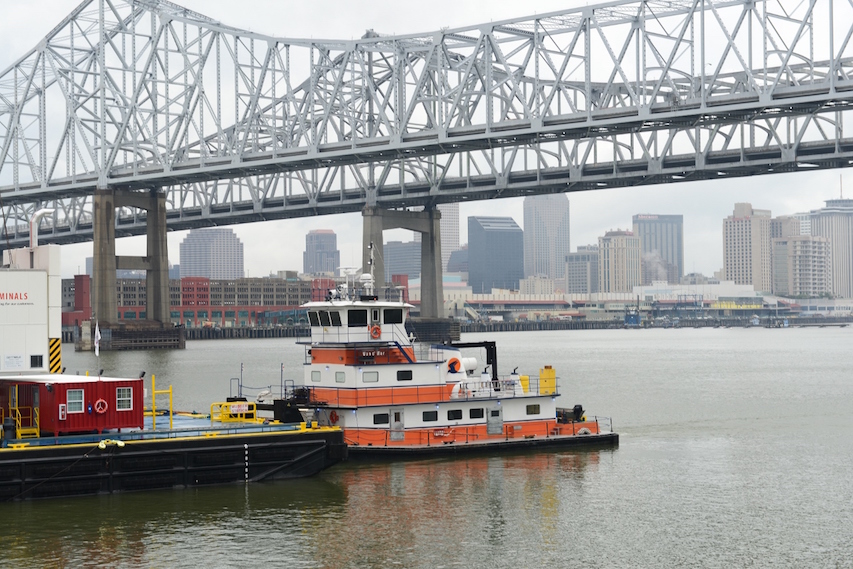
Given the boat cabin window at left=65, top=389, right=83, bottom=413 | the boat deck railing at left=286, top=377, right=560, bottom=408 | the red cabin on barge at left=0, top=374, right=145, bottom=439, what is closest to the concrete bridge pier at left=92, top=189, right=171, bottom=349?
the boat deck railing at left=286, top=377, right=560, bottom=408

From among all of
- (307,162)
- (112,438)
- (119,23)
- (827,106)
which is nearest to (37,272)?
(112,438)

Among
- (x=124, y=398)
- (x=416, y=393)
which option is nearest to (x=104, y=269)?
(x=416, y=393)

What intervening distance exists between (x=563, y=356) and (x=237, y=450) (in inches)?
3069

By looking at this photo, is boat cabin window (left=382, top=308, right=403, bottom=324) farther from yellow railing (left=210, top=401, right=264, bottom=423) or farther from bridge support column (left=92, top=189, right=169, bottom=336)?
bridge support column (left=92, top=189, right=169, bottom=336)

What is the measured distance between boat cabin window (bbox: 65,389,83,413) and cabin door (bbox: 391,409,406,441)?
32.7ft

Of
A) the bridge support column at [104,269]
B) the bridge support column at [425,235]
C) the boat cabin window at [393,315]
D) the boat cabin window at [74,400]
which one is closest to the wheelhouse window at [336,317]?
the boat cabin window at [393,315]

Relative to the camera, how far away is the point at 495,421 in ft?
122

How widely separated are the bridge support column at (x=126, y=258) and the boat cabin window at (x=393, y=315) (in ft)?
269

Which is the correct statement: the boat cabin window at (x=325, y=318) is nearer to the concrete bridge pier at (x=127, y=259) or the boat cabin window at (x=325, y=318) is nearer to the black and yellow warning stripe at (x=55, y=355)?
the black and yellow warning stripe at (x=55, y=355)

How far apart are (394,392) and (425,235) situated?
95736 millimetres

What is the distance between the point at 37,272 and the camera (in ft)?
107

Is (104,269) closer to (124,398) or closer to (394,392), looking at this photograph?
(394,392)

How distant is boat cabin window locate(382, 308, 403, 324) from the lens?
3622cm

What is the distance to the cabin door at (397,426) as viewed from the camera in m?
35.5
